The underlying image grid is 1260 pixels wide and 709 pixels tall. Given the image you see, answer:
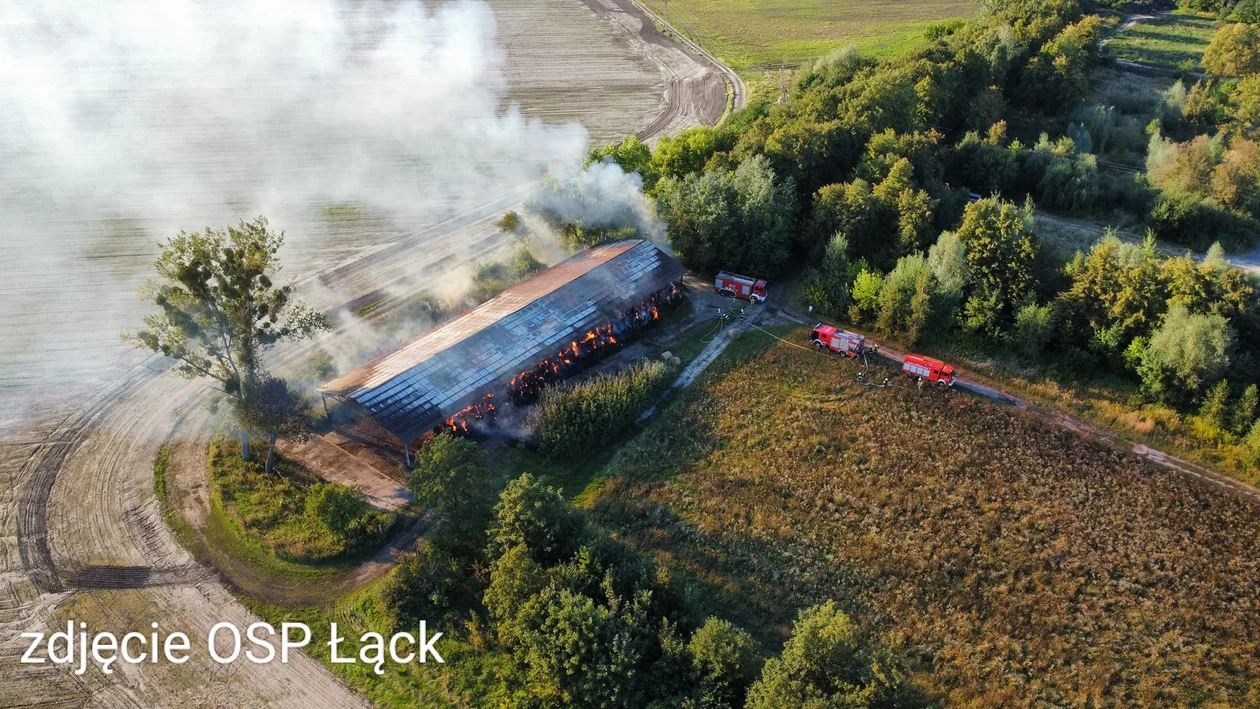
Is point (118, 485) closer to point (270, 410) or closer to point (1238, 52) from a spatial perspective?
point (270, 410)

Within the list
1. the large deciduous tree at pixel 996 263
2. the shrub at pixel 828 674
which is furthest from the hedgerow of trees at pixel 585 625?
the large deciduous tree at pixel 996 263

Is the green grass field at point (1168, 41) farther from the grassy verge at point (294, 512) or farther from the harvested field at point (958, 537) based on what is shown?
the grassy verge at point (294, 512)

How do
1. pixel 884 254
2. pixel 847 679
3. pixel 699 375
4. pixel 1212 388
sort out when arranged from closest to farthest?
pixel 847 679, pixel 1212 388, pixel 699 375, pixel 884 254

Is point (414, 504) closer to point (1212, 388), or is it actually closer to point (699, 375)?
point (699, 375)

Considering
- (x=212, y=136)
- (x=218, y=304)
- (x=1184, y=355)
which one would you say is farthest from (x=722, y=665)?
(x=212, y=136)

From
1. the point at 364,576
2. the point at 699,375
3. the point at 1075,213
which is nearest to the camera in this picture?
the point at 364,576

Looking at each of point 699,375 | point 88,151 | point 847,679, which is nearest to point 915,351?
point 699,375
